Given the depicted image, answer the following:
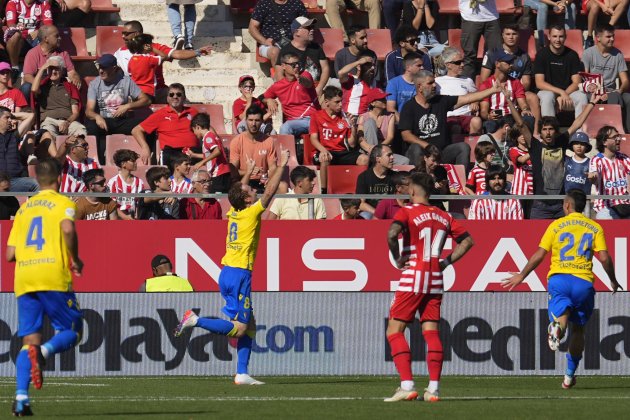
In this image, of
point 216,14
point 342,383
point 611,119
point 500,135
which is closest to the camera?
point 342,383

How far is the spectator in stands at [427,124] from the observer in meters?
18.8

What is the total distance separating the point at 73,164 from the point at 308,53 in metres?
4.26

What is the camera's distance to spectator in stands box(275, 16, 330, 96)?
2005cm

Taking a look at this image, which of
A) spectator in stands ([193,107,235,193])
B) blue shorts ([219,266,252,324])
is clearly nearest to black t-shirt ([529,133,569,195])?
spectator in stands ([193,107,235,193])

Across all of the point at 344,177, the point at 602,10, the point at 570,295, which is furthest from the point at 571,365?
the point at 602,10

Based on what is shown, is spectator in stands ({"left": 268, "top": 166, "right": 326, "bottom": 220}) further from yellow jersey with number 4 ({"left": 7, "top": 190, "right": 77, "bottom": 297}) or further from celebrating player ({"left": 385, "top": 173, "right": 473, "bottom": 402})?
yellow jersey with number 4 ({"left": 7, "top": 190, "right": 77, "bottom": 297})

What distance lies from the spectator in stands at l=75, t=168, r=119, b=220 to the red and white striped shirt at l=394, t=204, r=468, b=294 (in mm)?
6528

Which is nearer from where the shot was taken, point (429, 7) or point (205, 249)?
point (205, 249)

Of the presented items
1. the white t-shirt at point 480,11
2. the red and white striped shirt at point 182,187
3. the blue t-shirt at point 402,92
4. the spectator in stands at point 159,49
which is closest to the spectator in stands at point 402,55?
the blue t-shirt at point 402,92

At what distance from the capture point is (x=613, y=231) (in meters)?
17.6

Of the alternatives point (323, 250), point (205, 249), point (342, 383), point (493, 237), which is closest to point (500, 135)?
point (493, 237)

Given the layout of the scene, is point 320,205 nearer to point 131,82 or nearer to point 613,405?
point 131,82

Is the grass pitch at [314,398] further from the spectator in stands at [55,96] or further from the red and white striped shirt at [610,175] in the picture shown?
the spectator in stands at [55,96]

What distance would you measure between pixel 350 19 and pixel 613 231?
22.2 feet
